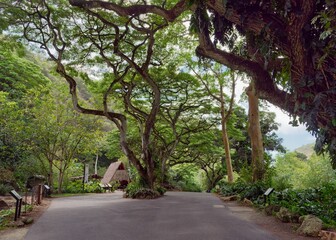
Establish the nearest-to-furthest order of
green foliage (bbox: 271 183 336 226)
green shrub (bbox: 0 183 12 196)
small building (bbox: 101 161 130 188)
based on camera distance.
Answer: green foliage (bbox: 271 183 336 226) < green shrub (bbox: 0 183 12 196) < small building (bbox: 101 161 130 188)

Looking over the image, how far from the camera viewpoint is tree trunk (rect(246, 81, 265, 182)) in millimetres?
11945

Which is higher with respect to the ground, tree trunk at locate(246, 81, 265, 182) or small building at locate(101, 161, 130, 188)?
tree trunk at locate(246, 81, 265, 182)

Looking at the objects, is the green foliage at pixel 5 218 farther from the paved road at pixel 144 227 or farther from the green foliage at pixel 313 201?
the green foliage at pixel 313 201

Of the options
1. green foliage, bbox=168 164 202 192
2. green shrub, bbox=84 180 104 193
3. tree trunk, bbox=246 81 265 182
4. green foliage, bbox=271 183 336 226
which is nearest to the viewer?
green foliage, bbox=271 183 336 226

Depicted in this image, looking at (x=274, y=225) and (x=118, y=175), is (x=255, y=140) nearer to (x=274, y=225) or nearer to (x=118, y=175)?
(x=274, y=225)

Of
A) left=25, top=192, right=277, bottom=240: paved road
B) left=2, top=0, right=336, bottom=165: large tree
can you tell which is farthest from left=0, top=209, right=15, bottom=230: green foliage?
left=2, top=0, right=336, bottom=165: large tree

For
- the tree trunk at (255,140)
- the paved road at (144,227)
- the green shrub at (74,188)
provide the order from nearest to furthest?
the paved road at (144,227), the tree trunk at (255,140), the green shrub at (74,188)

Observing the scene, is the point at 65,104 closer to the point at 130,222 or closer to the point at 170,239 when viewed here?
the point at 130,222

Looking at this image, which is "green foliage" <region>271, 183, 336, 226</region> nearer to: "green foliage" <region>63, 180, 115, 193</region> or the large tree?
the large tree

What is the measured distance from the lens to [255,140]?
12.9m

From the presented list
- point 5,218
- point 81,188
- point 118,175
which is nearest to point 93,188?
point 81,188

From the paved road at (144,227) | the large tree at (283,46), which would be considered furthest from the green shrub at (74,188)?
the large tree at (283,46)

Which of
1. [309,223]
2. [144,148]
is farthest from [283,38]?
[144,148]

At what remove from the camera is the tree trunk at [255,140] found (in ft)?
39.2
